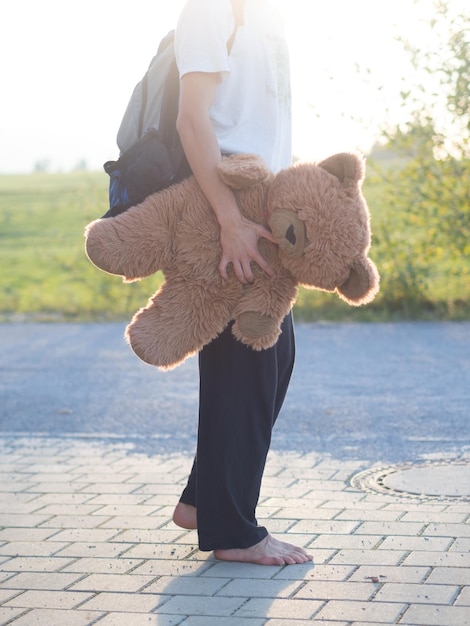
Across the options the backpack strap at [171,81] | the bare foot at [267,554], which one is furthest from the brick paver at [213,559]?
the backpack strap at [171,81]

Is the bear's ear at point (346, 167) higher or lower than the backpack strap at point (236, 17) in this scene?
lower

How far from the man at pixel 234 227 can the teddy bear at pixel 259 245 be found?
6cm

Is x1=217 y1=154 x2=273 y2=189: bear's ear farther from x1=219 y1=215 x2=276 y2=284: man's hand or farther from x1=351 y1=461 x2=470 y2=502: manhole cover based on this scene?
x1=351 y1=461 x2=470 y2=502: manhole cover

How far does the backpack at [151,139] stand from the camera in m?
3.73

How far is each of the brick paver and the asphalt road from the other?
80cm

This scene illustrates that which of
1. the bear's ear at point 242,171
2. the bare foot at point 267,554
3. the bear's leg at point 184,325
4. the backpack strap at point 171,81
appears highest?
the backpack strap at point 171,81

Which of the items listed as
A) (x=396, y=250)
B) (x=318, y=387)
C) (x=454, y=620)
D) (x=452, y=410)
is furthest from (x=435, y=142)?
(x=454, y=620)

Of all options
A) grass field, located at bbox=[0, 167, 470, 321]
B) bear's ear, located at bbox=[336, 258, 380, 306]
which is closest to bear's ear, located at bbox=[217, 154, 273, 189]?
bear's ear, located at bbox=[336, 258, 380, 306]

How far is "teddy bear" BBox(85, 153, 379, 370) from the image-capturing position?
3.64 metres

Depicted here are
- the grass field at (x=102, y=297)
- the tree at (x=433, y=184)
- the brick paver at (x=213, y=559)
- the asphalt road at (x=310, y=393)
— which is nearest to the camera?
the brick paver at (x=213, y=559)

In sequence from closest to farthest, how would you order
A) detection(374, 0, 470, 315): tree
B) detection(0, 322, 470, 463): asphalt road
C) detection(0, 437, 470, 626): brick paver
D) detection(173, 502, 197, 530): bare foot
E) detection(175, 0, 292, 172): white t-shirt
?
detection(0, 437, 470, 626): brick paver < detection(175, 0, 292, 172): white t-shirt < detection(173, 502, 197, 530): bare foot < detection(0, 322, 470, 463): asphalt road < detection(374, 0, 470, 315): tree

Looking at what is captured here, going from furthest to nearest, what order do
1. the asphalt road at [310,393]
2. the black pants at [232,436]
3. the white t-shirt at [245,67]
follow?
the asphalt road at [310,393]
the black pants at [232,436]
the white t-shirt at [245,67]

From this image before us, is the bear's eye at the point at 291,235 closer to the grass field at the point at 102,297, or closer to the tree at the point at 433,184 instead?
the tree at the point at 433,184

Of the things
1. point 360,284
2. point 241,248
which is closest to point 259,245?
point 241,248
